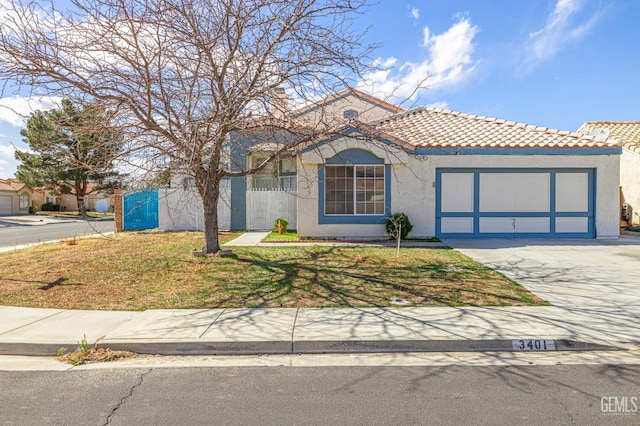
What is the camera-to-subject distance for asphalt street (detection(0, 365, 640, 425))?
343cm

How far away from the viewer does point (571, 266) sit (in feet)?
30.8

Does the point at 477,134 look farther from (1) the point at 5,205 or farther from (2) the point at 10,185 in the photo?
(2) the point at 10,185

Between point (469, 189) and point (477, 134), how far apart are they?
2.31m

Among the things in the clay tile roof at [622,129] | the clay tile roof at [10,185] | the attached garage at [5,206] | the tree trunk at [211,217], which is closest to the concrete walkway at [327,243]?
the tree trunk at [211,217]

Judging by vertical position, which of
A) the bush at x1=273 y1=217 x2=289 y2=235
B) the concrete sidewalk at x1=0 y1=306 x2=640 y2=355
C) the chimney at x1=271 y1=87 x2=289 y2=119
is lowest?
the concrete sidewalk at x1=0 y1=306 x2=640 y2=355

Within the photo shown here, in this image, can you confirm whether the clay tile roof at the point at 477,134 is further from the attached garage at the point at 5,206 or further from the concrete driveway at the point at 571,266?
the attached garage at the point at 5,206

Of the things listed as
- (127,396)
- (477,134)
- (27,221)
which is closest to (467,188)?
(477,134)

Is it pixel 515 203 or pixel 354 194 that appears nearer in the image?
pixel 354 194

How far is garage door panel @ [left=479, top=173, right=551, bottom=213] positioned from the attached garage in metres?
50.4

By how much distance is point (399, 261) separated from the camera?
9.89m

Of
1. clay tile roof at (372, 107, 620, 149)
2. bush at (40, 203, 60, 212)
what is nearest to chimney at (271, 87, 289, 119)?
clay tile roof at (372, 107, 620, 149)

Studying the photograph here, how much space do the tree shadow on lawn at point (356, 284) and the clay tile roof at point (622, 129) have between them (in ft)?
57.4

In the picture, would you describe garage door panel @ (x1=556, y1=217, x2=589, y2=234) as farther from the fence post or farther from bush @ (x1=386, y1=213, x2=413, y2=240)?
the fence post

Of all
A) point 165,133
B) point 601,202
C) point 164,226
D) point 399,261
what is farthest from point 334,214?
point 601,202
